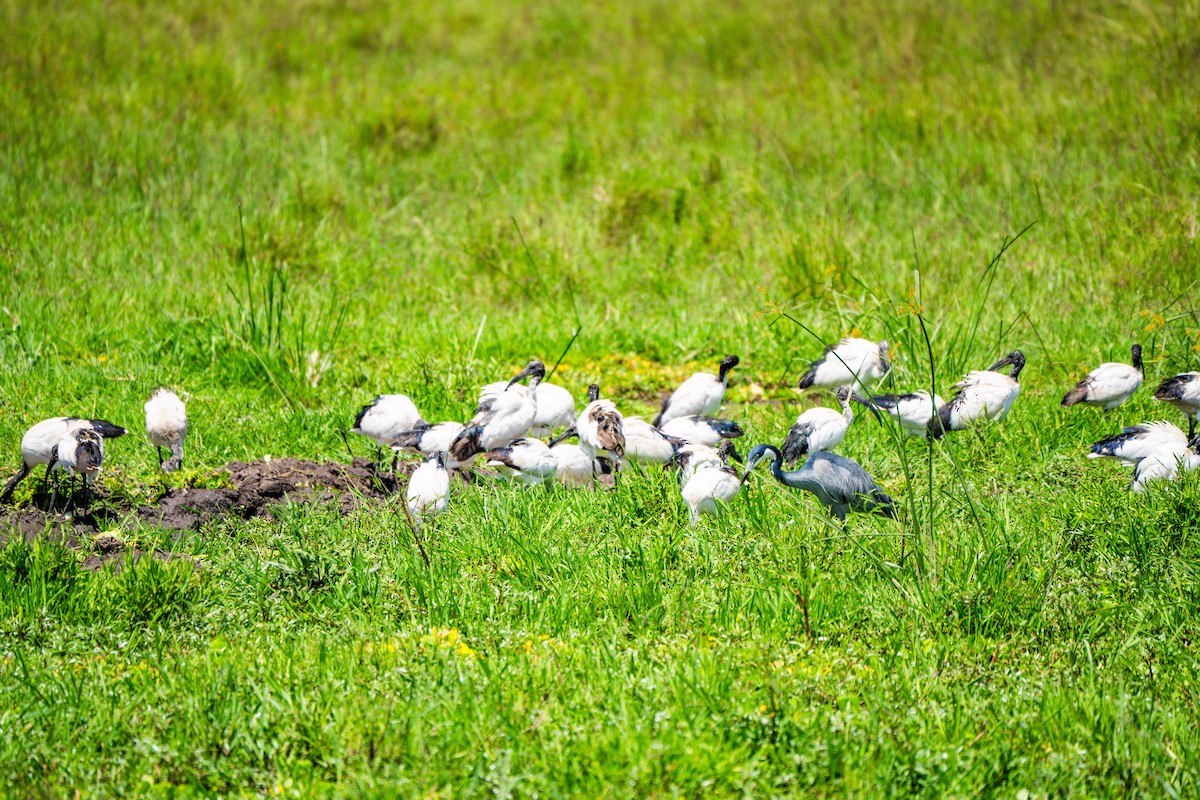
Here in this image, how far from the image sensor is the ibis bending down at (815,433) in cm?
580

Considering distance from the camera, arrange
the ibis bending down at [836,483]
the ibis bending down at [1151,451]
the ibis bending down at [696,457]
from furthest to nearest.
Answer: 1. the ibis bending down at [696,457]
2. the ibis bending down at [1151,451]
3. the ibis bending down at [836,483]

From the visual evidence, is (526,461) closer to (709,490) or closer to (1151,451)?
(709,490)

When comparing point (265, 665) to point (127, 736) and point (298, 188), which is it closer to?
point (127, 736)

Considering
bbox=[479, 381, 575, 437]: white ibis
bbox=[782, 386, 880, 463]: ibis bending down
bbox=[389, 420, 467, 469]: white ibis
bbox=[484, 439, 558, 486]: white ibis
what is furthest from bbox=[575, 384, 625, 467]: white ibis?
bbox=[782, 386, 880, 463]: ibis bending down

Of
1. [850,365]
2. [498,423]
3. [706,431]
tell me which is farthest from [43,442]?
[850,365]

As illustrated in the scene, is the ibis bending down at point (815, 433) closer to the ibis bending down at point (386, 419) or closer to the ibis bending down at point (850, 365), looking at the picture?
the ibis bending down at point (850, 365)

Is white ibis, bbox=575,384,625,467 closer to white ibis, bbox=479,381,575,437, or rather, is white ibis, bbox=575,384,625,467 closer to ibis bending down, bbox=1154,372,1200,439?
white ibis, bbox=479,381,575,437

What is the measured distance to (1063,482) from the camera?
5730mm

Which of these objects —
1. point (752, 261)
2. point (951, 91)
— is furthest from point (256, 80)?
point (951, 91)

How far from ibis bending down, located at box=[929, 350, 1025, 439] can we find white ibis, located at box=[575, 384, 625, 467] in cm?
186

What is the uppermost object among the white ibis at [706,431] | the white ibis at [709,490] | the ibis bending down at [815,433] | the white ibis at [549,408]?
the white ibis at [709,490]

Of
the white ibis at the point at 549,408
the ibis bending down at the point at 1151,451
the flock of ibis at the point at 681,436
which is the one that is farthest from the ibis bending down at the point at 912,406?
the white ibis at the point at 549,408

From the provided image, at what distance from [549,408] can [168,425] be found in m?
2.27

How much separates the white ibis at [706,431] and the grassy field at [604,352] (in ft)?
1.01
